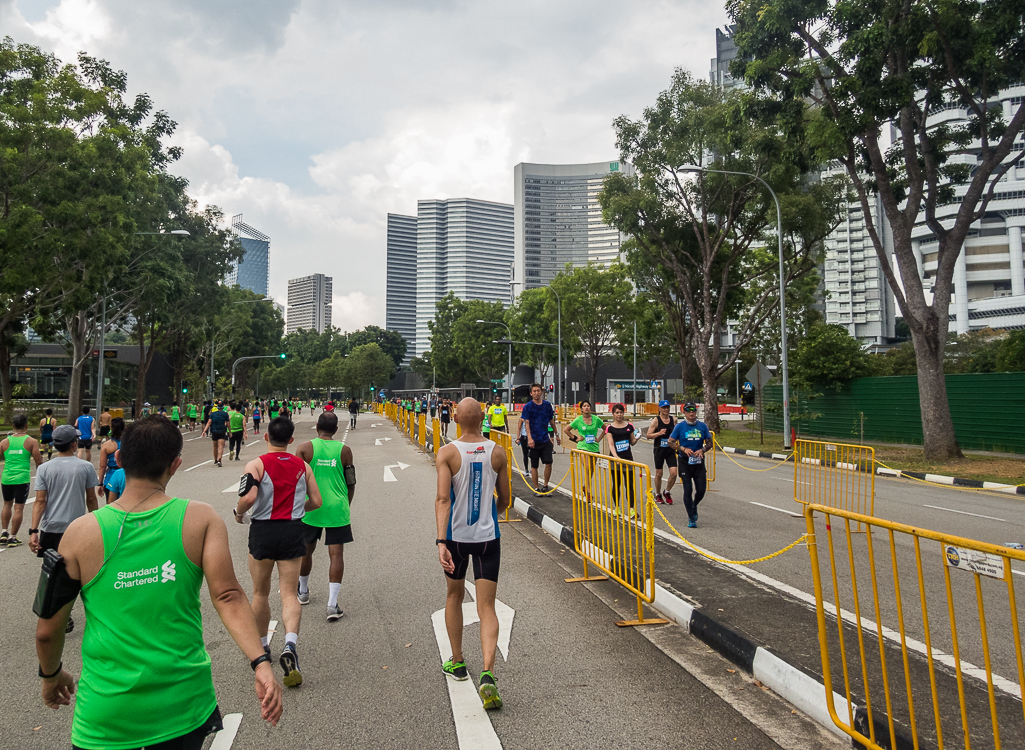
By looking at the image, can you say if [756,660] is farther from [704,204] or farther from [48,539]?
[704,204]

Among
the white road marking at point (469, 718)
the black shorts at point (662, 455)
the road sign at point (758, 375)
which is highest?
the road sign at point (758, 375)

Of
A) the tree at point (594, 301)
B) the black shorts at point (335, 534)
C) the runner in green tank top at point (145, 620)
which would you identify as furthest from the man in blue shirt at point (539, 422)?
the tree at point (594, 301)

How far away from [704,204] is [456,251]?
165056mm

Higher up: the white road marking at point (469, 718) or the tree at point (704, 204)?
the tree at point (704, 204)

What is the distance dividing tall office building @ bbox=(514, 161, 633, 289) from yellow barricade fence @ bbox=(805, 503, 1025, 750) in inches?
6513

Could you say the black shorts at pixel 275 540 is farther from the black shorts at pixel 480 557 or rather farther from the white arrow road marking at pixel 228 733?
the black shorts at pixel 480 557

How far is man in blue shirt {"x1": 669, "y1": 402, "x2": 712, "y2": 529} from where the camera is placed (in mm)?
9438

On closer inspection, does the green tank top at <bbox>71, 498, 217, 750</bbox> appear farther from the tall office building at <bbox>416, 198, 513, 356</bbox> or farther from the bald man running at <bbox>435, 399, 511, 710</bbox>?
the tall office building at <bbox>416, 198, 513, 356</bbox>

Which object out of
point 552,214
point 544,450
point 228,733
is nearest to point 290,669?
point 228,733

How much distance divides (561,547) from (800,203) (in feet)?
71.2

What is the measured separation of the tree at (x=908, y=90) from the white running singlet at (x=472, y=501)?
16947 mm

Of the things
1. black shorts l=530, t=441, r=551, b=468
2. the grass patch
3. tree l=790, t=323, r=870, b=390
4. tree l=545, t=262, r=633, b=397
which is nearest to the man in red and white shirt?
black shorts l=530, t=441, r=551, b=468

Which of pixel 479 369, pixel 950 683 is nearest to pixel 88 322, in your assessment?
pixel 950 683

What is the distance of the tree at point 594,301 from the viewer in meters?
49.0
